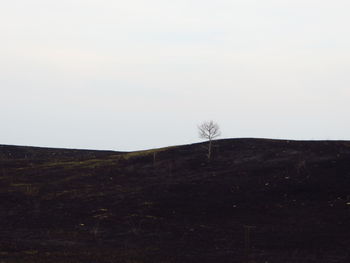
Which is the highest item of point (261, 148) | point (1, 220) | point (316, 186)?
point (261, 148)

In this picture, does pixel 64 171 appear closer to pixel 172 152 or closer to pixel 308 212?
pixel 172 152

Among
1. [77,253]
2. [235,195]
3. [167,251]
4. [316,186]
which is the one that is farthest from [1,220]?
[316,186]

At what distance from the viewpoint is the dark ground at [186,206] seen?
90.4 feet

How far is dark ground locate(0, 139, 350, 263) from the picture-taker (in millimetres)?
27547

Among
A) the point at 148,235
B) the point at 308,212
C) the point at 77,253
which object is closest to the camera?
the point at 77,253

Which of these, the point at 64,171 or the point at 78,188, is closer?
the point at 78,188

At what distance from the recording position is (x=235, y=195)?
154 feet

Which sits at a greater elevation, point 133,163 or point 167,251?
point 133,163

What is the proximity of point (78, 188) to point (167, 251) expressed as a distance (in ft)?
95.4

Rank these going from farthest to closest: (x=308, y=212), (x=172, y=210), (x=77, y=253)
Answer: (x=172, y=210) → (x=308, y=212) → (x=77, y=253)

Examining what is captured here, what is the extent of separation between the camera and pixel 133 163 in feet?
225

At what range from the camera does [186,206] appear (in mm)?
43625

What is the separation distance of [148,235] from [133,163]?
116 ft

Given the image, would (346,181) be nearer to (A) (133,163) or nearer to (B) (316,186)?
(B) (316,186)
